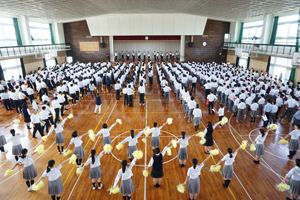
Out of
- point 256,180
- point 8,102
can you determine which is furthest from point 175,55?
point 256,180

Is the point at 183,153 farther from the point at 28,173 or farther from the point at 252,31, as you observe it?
the point at 252,31

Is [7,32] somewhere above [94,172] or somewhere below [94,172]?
above

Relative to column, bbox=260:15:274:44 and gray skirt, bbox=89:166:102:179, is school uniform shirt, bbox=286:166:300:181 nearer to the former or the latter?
gray skirt, bbox=89:166:102:179

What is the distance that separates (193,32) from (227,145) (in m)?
27.9

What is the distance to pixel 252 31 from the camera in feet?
89.2

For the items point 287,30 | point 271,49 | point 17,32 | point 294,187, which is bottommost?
point 294,187

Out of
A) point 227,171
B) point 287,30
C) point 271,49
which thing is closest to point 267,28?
point 287,30

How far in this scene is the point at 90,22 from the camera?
3158cm

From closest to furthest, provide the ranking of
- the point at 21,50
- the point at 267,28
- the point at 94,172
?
the point at 94,172, the point at 21,50, the point at 267,28

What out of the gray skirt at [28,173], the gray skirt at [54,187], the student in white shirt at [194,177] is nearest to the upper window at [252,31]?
the student in white shirt at [194,177]

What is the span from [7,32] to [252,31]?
32.7 m

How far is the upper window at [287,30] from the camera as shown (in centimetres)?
1926

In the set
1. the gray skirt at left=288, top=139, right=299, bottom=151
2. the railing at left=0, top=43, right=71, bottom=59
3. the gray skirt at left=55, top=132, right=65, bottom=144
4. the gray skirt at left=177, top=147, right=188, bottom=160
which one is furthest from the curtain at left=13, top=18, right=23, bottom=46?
the gray skirt at left=288, top=139, right=299, bottom=151

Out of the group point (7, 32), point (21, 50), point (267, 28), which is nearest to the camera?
point (7, 32)
